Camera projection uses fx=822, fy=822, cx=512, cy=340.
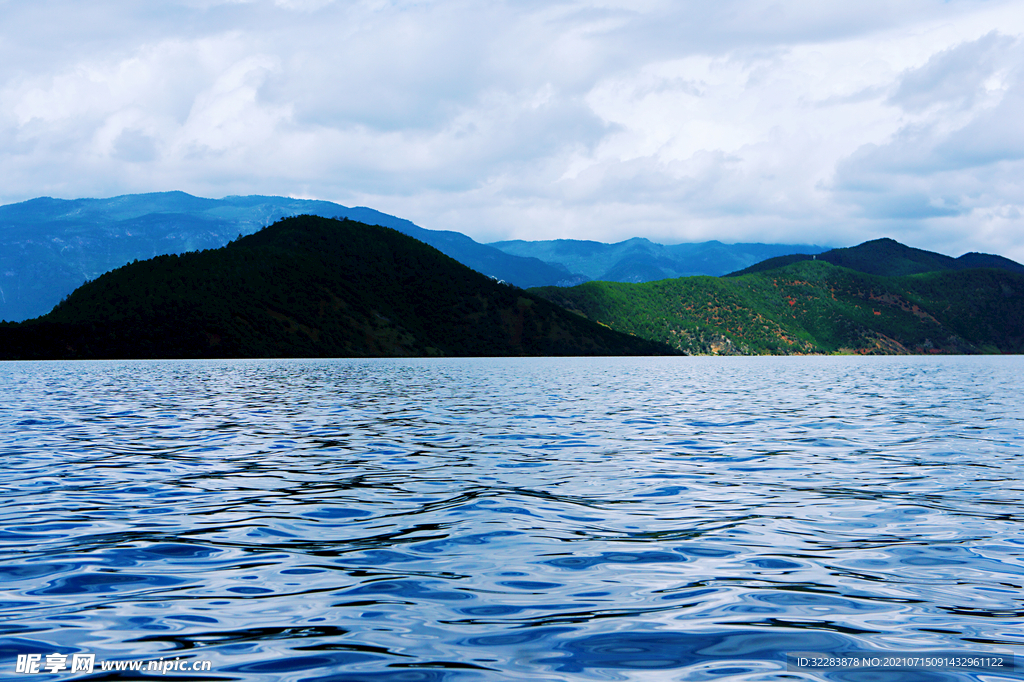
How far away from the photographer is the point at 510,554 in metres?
12.9

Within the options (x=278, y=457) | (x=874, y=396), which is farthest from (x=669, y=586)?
(x=874, y=396)

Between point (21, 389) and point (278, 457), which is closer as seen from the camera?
point (278, 457)

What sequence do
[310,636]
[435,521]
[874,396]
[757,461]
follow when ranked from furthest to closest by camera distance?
[874,396] → [757,461] → [435,521] → [310,636]

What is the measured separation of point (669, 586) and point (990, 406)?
44.1 m

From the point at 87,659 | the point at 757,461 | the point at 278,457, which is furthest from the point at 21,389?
the point at 87,659

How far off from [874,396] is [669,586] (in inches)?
2078

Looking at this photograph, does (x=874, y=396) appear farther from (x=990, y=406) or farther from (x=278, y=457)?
(x=278, y=457)

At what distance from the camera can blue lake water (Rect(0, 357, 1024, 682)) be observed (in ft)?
28.5

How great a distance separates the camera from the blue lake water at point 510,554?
8680 millimetres

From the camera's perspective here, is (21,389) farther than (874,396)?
Yes

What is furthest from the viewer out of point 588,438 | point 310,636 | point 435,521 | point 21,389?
point 21,389

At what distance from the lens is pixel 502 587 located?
36.0ft

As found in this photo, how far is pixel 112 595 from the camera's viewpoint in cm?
1062

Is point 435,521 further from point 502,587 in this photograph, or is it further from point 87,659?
point 87,659
